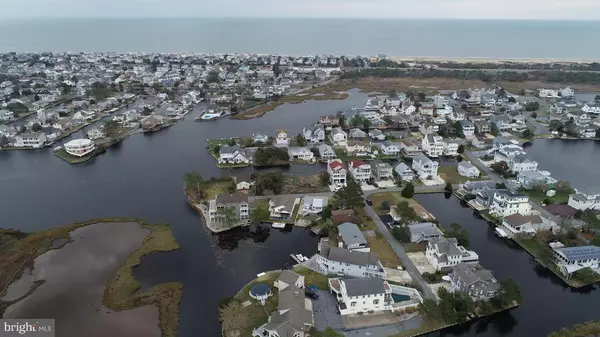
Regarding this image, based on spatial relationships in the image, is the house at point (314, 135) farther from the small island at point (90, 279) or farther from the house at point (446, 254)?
the house at point (446, 254)

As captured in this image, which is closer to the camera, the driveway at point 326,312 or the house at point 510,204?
the driveway at point 326,312

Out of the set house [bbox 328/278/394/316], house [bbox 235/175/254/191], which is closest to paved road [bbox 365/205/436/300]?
house [bbox 328/278/394/316]

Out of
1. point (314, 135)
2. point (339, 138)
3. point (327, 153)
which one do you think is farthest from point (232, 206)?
point (339, 138)

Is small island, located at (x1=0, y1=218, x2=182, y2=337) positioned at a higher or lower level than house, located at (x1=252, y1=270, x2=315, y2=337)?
lower

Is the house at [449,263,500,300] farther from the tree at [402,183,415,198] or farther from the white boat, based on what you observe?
the white boat

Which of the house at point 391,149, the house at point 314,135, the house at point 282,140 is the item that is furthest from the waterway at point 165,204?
the house at point 391,149

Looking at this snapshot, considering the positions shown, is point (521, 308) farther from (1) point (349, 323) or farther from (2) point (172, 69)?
(2) point (172, 69)

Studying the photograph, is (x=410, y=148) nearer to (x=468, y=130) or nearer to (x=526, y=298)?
(x=468, y=130)
